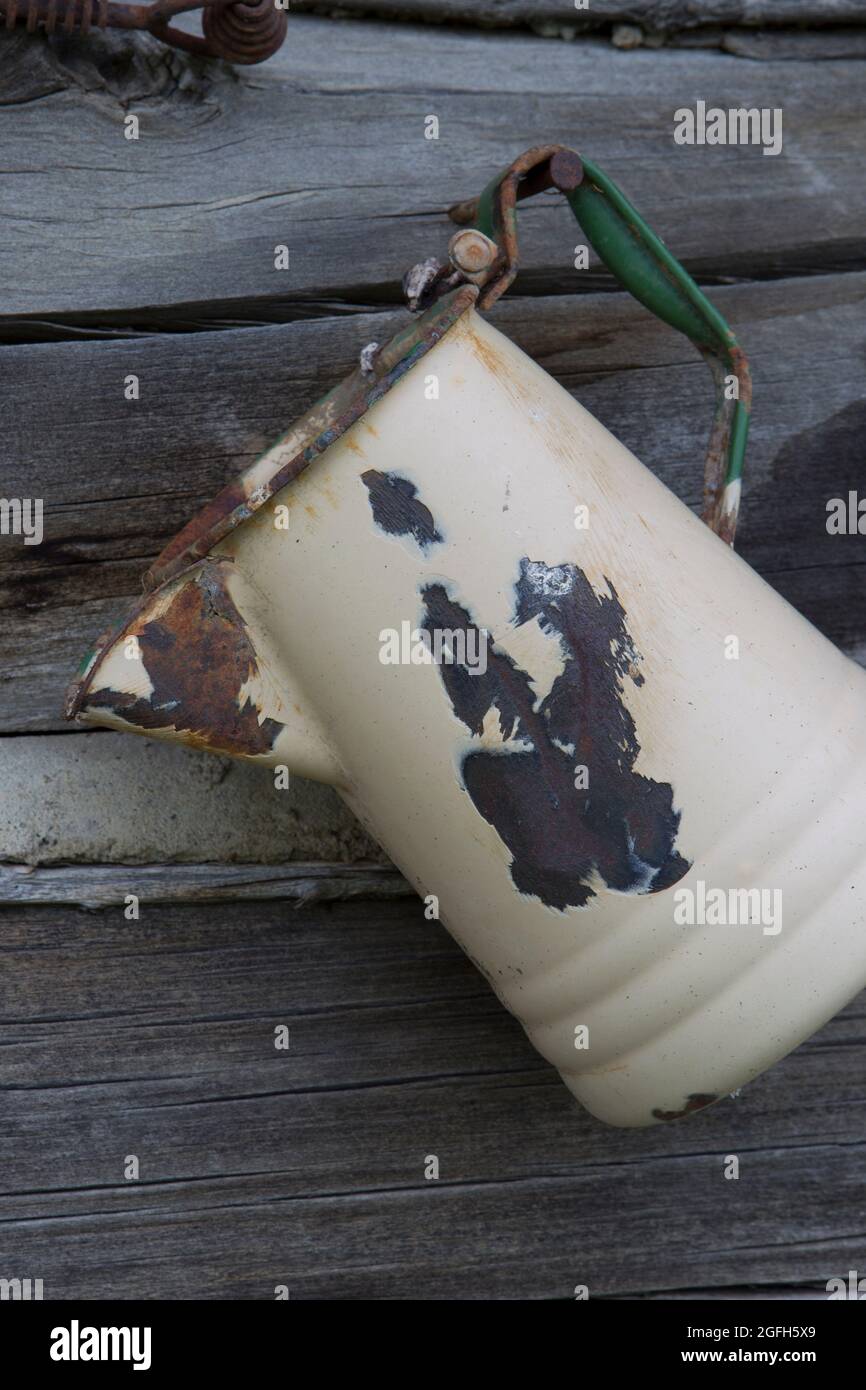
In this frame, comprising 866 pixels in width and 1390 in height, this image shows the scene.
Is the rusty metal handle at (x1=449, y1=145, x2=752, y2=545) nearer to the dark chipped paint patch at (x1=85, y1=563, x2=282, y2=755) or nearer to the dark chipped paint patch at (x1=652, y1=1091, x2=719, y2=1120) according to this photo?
the dark chipped paint patch at (x1=85, y1=563, x2=282, y2=755)

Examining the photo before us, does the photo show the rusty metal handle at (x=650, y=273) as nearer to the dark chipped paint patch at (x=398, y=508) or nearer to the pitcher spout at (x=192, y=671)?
the dark chipped paint patch at (x=398, y=508)

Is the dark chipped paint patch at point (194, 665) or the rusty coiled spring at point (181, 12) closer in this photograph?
the dark chipped paint patch at point (194, 665)

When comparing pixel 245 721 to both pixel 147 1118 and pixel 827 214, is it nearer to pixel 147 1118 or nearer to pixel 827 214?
pixel 147 1118

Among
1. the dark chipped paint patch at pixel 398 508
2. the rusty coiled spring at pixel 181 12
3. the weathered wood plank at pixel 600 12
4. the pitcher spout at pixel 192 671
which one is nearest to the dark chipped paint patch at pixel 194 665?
the pitcher spout at pixel 192 671

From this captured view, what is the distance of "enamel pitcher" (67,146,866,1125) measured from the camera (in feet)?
2.45

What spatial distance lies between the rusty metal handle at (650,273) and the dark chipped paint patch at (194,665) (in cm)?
25

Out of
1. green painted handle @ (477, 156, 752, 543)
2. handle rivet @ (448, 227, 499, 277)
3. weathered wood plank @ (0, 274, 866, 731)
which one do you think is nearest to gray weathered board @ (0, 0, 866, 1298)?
weathered wood plank @ (0, 274, 866, 731)

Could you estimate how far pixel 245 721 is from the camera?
788 millimetres

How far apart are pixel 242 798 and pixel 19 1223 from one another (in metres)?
0.38

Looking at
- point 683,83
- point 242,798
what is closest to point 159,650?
point 242,798

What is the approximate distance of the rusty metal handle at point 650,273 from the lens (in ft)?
2.64

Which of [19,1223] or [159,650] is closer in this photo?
[159,650]

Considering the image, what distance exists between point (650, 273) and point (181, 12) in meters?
0.41

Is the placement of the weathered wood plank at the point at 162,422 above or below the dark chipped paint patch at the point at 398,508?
above
